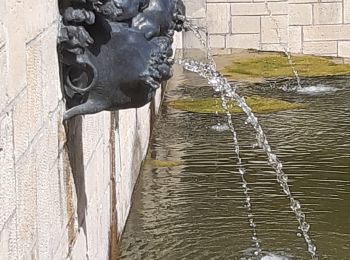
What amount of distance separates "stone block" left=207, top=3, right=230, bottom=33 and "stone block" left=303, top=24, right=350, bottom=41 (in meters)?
0.99

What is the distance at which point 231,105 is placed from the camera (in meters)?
8.48

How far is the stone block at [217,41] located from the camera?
39.5ft

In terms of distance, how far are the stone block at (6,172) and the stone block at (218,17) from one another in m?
9.85

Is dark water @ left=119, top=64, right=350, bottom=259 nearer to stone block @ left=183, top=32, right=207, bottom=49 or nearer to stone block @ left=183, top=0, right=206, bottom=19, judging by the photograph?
stone block @ left=183, top=32, right=207, bottom=49

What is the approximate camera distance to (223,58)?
11.6 meters

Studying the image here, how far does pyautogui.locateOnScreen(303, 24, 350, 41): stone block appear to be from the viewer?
12.1 metres

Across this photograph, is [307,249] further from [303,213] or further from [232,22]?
[232,22]

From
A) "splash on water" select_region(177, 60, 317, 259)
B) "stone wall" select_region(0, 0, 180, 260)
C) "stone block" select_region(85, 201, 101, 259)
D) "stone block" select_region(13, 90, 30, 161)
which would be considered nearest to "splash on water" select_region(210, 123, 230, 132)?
"splash on water" select_region(177, 60, 317, 259)

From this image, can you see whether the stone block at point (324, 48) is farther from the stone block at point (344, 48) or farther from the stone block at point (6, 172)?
the stone block at point (6, 172)

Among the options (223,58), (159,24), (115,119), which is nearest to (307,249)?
(115,119)

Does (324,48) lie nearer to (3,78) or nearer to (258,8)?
(258,8)

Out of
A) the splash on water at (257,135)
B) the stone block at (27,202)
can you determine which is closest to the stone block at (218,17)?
the splash on water at (257,135)

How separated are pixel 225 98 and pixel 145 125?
2007 millimetres

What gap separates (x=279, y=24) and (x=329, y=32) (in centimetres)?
60
